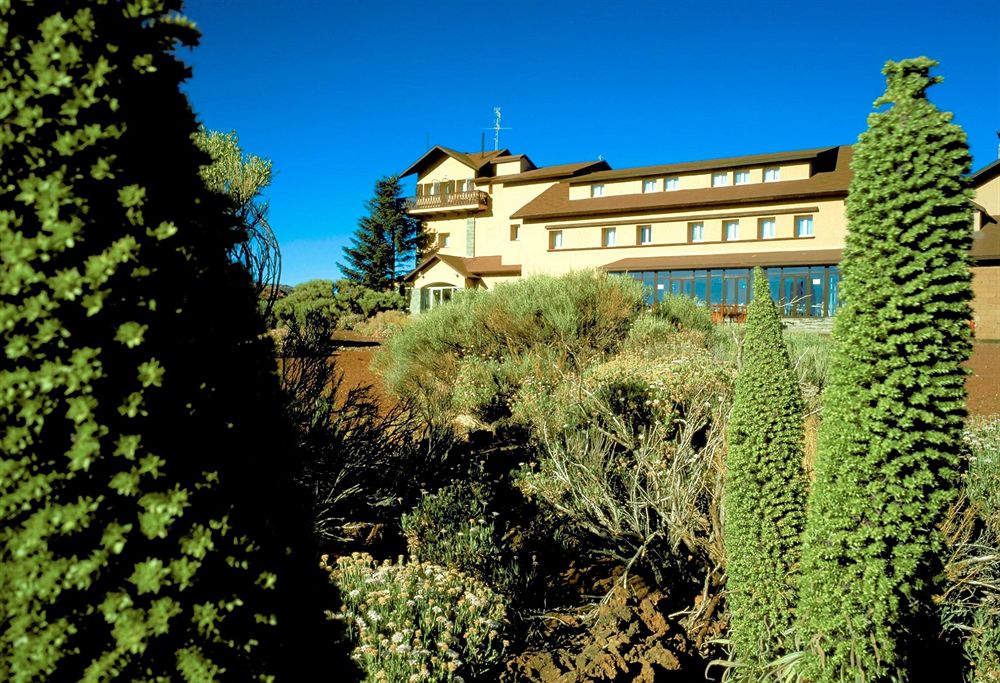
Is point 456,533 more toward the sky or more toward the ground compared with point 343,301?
more toward the ground

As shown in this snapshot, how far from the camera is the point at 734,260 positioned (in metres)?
24.8

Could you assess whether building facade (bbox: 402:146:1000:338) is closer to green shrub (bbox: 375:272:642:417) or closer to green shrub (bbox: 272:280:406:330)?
green shrub (bbox: 272:280:406:330)

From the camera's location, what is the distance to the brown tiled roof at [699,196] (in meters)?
23.9

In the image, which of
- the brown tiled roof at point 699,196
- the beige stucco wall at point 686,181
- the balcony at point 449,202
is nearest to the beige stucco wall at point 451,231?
the balcony at point 449,202

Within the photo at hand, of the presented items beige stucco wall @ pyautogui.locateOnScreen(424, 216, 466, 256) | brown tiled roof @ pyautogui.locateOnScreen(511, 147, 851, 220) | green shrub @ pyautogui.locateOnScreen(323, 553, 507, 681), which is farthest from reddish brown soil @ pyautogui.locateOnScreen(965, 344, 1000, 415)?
beige stucco wall @ pyautogui.locateOnScreen(424, 216, 466, 256)

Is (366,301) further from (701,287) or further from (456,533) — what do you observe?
(456,533)

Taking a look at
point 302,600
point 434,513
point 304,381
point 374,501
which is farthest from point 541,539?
point 302,600

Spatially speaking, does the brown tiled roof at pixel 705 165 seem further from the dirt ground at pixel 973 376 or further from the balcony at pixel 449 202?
the dirt ground at pixel 973 376

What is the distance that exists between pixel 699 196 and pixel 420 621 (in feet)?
83.7

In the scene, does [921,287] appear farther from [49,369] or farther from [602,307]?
[602,307]

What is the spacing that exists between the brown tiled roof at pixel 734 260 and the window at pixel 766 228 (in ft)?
2.20

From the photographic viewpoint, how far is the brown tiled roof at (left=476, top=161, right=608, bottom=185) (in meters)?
30.8

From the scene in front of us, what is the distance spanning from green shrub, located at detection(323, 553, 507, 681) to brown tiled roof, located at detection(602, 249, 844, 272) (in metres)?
22.0

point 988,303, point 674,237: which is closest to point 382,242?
point 674,237
